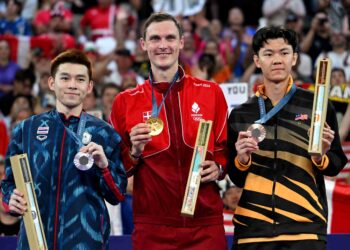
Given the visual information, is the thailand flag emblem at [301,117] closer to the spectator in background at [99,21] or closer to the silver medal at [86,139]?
the silver medal at [86,139]

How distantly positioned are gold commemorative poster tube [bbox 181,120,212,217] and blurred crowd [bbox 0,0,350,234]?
5231mm

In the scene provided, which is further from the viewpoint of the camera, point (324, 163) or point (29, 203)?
point (324, 163)

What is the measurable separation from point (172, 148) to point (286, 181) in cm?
76

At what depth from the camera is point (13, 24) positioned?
1466 cm

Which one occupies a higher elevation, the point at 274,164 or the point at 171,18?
the point at 171,18

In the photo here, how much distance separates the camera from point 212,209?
20.5 ft

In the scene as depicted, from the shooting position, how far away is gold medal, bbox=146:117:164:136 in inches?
243

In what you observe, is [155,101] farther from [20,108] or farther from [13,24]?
[13,24]

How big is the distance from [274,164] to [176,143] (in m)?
0.65

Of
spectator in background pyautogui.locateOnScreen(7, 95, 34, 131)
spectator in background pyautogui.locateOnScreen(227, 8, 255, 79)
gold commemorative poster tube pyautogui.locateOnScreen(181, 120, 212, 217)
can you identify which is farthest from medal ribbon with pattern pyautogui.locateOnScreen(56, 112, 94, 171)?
spectator in background pyautogui.locateOnScreen(227, 8, 255, 79)

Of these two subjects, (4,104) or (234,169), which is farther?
(4,104)

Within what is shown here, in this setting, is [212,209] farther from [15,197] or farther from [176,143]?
[15,197]

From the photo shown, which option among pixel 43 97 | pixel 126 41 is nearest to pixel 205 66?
pixel 43 97

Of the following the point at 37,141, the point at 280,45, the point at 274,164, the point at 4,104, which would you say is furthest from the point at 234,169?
the point at 4,104
